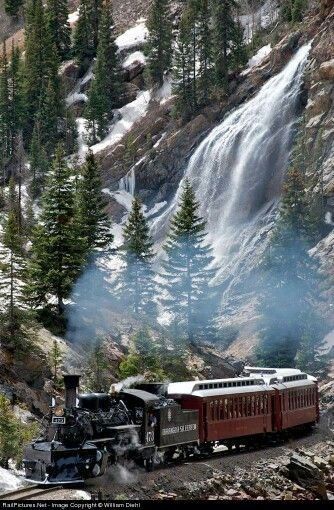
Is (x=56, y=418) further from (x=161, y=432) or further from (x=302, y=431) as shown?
(x=302, y=431)

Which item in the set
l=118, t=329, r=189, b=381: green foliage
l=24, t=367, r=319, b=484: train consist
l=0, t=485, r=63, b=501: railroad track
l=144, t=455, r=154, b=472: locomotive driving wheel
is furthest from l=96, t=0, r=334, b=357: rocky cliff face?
l=0, t=485, r=63, b=501: railroad track

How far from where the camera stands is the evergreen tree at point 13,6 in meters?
125

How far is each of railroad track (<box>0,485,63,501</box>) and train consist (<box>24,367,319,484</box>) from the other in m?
0.33

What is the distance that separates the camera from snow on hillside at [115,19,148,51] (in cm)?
9762

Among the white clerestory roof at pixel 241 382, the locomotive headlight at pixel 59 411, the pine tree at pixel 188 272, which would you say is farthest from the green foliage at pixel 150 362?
the locomotive headlight at pixel 59 411

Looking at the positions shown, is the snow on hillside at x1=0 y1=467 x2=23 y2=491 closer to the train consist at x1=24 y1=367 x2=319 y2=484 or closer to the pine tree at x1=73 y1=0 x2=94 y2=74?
the train consist at x1=24 y1=367 x2=319 y2=484

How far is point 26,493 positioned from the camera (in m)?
16.2

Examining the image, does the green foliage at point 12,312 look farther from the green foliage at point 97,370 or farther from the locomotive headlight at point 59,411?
the locomotive headlight at point 59,411

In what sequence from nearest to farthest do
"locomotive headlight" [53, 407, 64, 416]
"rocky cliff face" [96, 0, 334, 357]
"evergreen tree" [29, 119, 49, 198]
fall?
"locomotive headlight" [53, 407, 64, 416]
"rocky cliff face" [96, 0, 334, 357]
"evergreen tree" [29, 119, 49, 198]

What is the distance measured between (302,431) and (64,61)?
77.4m

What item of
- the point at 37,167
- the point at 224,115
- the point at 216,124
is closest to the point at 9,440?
the point at 216,124

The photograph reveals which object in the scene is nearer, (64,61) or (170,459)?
(170,459)

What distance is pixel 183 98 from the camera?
252 ft

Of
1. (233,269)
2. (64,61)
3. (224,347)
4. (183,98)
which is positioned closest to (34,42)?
(64,61)
